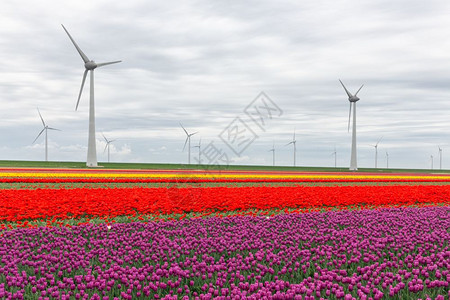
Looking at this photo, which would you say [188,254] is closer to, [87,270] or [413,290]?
[87,270]

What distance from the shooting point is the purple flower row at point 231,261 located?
22.7ft

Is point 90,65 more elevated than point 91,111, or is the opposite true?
point 90,65

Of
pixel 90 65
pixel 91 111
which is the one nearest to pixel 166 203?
pixel 91 111

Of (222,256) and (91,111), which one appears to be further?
(91,111)

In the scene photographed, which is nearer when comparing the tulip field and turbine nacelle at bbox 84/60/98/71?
the tulip field

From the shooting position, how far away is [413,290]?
6.71 m

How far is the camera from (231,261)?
8.41m

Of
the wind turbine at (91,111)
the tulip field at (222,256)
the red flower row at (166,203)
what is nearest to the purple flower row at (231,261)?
the tulip field at (222,256)

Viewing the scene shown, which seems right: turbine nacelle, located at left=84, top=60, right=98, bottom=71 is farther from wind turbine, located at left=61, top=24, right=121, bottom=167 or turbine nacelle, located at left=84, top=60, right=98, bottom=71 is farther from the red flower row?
the red flower row

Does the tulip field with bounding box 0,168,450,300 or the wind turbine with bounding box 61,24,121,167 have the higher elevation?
the wind turbine with bounding box 61,24,121,167

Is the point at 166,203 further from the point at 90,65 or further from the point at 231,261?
the point at 90,65

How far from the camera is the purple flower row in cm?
693

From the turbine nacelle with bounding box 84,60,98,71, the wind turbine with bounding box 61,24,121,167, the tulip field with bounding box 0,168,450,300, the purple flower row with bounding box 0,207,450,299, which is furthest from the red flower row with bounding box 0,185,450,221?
the turbine nacelle with bounding box 84,60,98,71

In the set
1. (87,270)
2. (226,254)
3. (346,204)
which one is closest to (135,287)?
(87,270)
